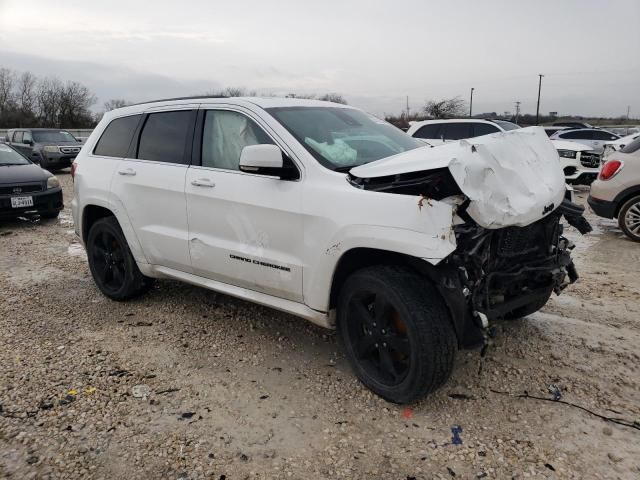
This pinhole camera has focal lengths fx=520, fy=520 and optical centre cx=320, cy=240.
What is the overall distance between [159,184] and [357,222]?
1979 millimetres

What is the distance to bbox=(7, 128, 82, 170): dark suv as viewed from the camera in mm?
17172

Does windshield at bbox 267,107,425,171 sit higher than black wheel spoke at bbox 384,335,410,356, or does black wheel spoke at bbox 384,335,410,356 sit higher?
windshield at bbox 267,107,425,171

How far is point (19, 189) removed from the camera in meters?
8.66

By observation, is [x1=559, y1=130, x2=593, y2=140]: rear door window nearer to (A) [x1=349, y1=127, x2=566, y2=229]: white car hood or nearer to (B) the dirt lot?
(B) the dirt lot

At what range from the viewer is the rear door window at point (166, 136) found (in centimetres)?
419

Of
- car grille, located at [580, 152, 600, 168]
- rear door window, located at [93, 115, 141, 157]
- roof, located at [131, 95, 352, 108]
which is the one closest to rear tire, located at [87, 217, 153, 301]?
rear door window, located at [93, 115, 141, 157]

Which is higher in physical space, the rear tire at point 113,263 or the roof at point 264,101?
the roof at point 264,101

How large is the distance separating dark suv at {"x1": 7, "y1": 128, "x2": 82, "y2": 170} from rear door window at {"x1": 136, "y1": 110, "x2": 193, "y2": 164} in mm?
14366

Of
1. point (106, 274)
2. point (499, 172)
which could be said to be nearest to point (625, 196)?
point (499, 172)

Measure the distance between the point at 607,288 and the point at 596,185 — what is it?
301cm

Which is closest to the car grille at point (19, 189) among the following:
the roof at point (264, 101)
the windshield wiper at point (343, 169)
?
the roof at point (264, 101)

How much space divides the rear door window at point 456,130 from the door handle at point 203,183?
9.50m

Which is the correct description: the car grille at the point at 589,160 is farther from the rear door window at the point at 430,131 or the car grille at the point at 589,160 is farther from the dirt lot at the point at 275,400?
the dirt lot at the point at 275,400

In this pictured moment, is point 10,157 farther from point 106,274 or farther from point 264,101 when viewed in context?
point 264,101
